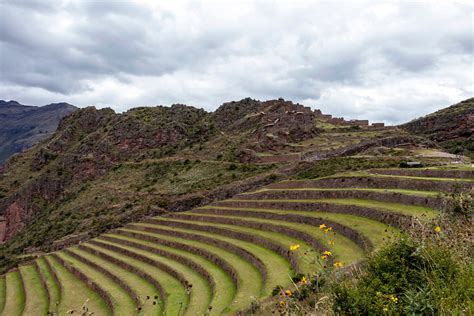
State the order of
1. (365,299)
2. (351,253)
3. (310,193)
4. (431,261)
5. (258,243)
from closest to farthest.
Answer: (365,299) → (431,261) → (351,253) → (258,243) → (310,193)

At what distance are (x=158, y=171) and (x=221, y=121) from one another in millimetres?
17781

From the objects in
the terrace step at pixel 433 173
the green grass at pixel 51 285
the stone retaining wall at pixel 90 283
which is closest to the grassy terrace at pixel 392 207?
the terrace step at pixel 433 173

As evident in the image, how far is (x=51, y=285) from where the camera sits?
23.9 metres

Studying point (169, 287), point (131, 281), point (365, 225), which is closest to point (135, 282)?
point (131, 281)

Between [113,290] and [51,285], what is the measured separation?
7028 millimetres

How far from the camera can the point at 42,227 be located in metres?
47.0

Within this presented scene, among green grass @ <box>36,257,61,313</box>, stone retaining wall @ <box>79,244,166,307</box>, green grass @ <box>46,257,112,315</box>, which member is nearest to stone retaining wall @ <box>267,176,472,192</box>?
stone retaining wall @ <box>79,244,166,307</box>

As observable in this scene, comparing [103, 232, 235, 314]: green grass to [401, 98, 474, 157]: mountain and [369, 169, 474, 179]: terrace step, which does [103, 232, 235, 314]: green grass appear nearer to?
[369, 169, 474, 179]: terrace step

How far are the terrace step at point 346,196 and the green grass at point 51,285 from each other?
522 inches

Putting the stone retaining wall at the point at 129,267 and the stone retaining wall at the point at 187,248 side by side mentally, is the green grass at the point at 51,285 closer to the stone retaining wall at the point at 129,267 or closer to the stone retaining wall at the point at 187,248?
the stone retaining wall at the point at 129,267

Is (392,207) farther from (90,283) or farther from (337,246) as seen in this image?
(90,283)

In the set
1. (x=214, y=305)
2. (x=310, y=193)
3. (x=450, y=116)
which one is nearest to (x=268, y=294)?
(x=214, y=305)

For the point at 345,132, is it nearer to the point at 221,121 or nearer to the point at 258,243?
the point at 221,121

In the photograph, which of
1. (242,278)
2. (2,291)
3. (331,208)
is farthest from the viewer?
(2,291)
